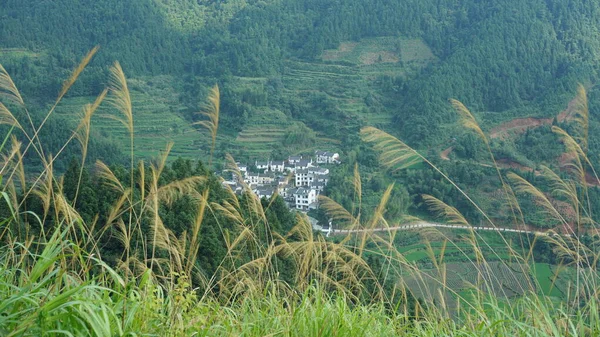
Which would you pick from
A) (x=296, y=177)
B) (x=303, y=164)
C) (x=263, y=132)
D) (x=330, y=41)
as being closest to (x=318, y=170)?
(x=296, y=177)

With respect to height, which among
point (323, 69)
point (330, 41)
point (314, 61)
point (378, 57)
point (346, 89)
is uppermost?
point (330, 41)

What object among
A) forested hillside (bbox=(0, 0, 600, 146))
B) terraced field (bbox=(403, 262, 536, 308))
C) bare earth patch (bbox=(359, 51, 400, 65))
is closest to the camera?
terraced field (bbox=(403, 262, 536, 308))

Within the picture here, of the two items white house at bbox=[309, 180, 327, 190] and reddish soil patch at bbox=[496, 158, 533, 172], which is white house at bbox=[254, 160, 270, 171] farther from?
reddish soil patch at bbox=[496, 158, 533, 172]

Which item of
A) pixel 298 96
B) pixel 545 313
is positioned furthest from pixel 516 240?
pixel 298 96

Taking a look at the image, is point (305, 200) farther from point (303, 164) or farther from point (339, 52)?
point (339, 52)

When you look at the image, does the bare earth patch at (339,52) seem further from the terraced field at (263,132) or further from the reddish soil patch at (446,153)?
the reddish soil patch at (446,153)

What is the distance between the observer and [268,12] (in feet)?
83.5

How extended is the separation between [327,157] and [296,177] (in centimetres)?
165

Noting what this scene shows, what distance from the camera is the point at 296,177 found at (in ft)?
48.3

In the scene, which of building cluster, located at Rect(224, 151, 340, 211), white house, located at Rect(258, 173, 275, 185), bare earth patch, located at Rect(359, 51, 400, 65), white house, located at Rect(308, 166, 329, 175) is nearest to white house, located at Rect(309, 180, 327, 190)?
building cluster, located at Rect(224, 151, 340, 211)

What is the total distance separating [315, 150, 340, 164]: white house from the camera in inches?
632

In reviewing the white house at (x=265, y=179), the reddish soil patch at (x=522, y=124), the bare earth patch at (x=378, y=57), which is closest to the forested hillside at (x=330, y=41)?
the reddish soil patch at (x=522, y=124)

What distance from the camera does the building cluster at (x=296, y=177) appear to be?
13211 mm

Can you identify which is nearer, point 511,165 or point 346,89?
point 511,165
